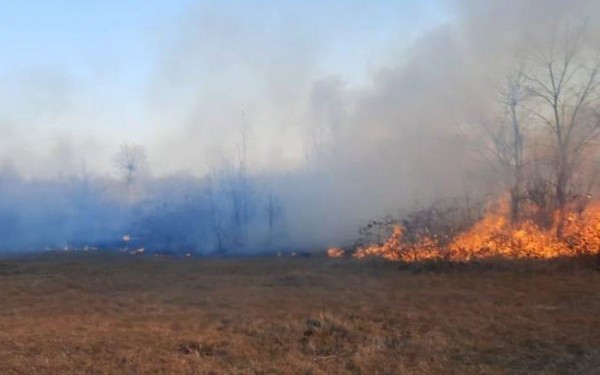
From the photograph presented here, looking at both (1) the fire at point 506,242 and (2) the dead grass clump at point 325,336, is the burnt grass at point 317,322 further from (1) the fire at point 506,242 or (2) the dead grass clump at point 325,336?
(1) the fire at point 506,242

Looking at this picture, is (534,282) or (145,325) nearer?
(145,325)

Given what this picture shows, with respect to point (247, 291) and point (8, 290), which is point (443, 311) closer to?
point (247, 291)

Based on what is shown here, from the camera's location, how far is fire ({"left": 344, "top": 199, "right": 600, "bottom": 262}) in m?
22.0

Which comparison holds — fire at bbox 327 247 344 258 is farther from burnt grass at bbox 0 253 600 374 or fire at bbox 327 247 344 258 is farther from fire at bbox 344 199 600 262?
burnt grass at bbox 0 253 600 374

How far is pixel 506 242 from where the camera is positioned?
23.0m

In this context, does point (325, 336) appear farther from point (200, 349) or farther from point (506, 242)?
point (506, 242)

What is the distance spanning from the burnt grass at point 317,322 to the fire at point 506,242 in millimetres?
1077

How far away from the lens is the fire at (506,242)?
2196 cm

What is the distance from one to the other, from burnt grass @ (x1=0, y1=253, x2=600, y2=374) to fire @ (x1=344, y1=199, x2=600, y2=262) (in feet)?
3.54

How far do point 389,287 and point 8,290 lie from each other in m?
11.3

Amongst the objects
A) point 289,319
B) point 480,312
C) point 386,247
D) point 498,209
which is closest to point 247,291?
point 289,319

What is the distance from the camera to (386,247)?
25.4m

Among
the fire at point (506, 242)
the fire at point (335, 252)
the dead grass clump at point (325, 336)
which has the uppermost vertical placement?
the fire at point (506, 242)

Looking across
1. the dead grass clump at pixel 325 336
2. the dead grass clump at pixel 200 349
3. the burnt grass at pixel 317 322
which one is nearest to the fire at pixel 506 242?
the burnt grass at pixel 317 322
